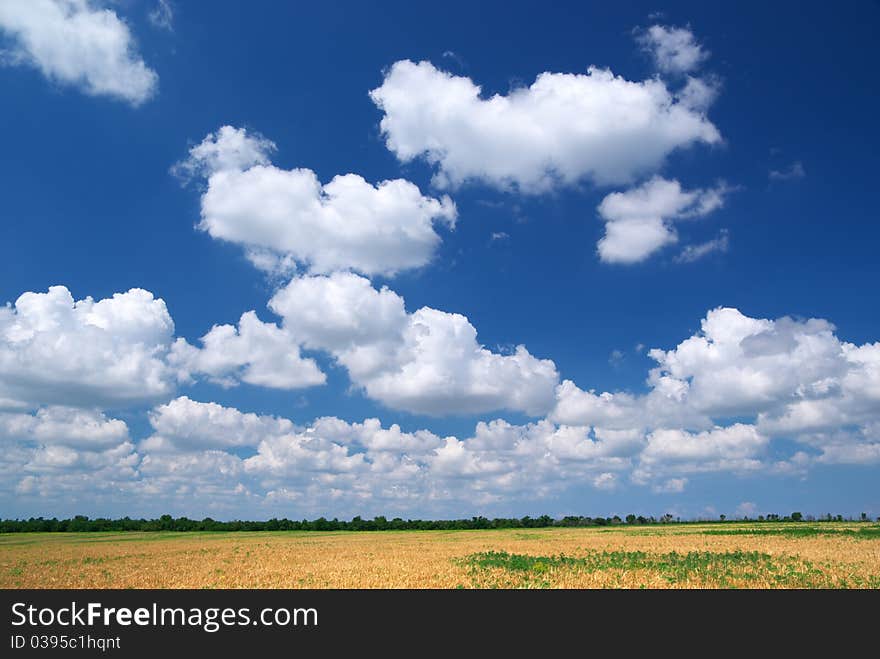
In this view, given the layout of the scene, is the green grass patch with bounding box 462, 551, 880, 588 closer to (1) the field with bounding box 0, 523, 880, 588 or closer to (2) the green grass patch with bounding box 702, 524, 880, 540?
(1) the field with bounding box 0, 523, 880, 588

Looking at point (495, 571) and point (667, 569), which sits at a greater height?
point (667, 569)

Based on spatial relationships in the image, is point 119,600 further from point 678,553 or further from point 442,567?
point 678,553

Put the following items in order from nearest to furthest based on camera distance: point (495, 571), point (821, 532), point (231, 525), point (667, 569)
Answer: point (667, 569), point (495, 571), point (821, 532), point (231, 525)

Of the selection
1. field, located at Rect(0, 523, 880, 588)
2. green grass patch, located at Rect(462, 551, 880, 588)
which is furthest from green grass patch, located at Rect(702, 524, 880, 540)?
green grass patch, located at Rect(462, 551, 880, 588)

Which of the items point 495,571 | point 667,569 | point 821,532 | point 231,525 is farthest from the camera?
point 231,525

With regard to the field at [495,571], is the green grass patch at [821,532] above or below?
below

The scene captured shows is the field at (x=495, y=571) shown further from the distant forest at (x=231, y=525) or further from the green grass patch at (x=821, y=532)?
the distant forest at (x=231, y=525)

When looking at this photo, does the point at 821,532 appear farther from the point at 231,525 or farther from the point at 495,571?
the point at 231,525

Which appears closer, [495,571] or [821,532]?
[495,571]

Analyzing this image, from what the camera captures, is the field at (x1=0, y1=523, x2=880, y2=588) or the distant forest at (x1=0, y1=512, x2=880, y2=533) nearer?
the field at (x1=0, y1=523, x2=880, y2=588)

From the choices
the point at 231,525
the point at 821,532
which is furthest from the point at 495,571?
the point at 231,525

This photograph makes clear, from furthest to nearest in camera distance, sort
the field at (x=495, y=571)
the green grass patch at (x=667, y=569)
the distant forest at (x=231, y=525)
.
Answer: the distant forest at (x=231, y=525) < the field at (x=495, y=571) < the green grass patch at (x=667, y=569)

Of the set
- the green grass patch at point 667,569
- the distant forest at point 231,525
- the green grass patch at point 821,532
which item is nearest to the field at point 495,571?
the green grass patch at point 667,569

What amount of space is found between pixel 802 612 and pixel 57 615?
78.6 feet
